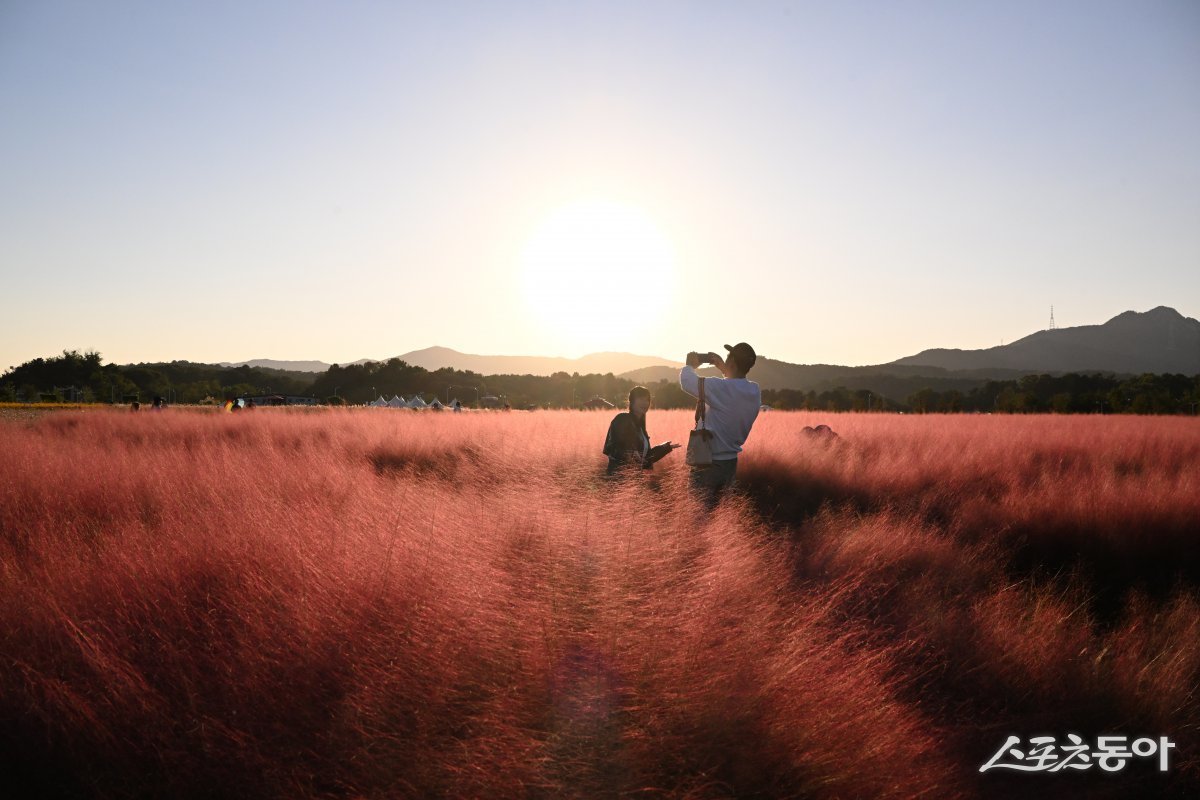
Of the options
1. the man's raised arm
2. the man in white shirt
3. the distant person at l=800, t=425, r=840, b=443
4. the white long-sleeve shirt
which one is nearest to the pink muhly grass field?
the man in white shirt

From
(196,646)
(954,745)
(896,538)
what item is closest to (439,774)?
(196,646)

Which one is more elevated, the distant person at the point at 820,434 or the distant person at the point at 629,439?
the distant person at the point at 629,439

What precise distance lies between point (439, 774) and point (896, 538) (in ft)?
14.9

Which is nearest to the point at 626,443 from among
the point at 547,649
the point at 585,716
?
the point at 547,649

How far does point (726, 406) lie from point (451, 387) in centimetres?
9703

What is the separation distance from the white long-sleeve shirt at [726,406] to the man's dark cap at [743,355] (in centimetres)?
12

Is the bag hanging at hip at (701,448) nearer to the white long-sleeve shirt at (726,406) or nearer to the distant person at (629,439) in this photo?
the white long-sleeve shirt at (726,406)

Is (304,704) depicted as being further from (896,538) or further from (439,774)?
(896,538)

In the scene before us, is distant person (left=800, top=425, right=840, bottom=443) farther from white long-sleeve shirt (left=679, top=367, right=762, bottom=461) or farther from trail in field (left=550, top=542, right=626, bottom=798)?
trail in field (left=550, top=542, right=626, bottom=798)

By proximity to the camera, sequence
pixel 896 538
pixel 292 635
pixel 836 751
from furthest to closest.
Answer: pixel 896 538 → pixel 292 635 → pixel 836 751

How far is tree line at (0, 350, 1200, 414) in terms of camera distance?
49.0 metres

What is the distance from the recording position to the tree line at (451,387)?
49.0 metres

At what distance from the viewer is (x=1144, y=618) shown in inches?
169

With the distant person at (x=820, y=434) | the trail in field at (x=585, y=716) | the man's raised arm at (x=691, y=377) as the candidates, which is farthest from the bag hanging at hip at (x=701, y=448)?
the distant person at (x=820, y=434)
